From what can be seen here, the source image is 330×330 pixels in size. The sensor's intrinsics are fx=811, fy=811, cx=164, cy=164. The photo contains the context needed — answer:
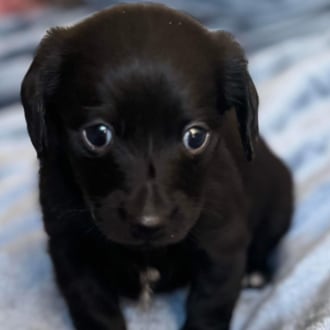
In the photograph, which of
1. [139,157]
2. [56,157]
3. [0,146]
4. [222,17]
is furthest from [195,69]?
[222,17]

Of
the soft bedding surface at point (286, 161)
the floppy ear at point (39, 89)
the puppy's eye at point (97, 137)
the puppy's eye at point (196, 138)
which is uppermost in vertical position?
the floppy ear at point (39, 89)

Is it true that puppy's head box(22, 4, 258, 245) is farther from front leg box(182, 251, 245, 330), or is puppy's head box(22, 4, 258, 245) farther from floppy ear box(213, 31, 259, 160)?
front leg box(182, 251, 245, 330)

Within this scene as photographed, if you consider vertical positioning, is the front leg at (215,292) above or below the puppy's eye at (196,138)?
below

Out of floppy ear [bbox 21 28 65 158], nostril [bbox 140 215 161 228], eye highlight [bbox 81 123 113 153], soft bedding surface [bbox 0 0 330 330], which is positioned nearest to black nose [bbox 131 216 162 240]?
nostril [bbox 140 215 161 228]

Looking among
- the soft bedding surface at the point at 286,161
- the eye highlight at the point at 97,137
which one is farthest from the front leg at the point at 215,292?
the eye highlight at the point at 97,137

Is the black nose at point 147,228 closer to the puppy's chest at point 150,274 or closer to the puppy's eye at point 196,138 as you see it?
the puppy's eye at point 196,138

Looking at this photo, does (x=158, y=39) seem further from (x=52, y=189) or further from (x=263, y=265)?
(x=263, y=265)
